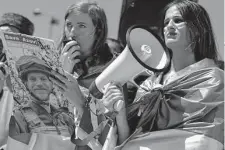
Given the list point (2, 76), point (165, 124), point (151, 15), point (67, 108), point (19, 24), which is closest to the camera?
point (165, 124)

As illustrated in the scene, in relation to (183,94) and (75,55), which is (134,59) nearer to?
(183,94)

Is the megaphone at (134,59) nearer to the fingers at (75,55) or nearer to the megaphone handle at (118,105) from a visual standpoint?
the megaphone handle at (118,105)

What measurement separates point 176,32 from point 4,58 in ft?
3.85

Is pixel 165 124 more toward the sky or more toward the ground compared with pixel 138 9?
more toward the ground

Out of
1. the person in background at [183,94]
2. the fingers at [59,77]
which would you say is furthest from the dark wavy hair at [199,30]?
the fingers at [59,77]

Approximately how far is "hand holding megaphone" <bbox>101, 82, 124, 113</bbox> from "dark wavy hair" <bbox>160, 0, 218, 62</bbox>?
0.49 m

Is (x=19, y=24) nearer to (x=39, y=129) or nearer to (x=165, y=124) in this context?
(x=39, y=129)

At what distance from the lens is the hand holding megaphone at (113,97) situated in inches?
111

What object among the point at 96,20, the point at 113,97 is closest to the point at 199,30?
the point at 113,97

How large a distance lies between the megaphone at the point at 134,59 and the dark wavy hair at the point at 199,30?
0.56 ft

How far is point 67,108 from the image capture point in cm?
310

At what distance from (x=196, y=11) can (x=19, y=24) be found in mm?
1344

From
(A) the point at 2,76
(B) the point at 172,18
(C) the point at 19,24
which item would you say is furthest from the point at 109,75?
(C) the point at 19,24

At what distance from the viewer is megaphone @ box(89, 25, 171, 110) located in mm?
2812
